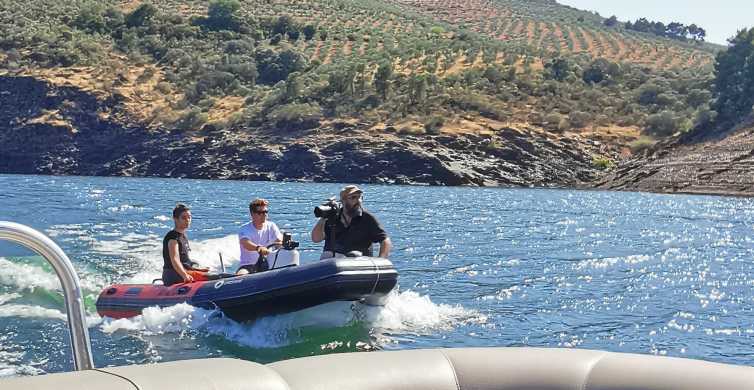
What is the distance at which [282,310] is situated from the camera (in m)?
10.2

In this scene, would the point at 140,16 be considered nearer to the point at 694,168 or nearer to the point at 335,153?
the point at 335,153

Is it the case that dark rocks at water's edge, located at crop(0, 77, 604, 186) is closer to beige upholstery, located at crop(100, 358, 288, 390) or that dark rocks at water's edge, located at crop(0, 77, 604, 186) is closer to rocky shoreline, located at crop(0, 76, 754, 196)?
rocky shoreline, located at crop(0, 76, 754, 196)

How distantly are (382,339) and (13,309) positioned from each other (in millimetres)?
4232

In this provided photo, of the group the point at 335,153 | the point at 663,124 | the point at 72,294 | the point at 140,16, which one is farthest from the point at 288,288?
the point at 140,16

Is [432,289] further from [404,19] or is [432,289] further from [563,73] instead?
[404,19]

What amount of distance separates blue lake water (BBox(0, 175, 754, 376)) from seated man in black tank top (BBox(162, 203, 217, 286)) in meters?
0.55

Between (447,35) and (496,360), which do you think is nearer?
(496,360)

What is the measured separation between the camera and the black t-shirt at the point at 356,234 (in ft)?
35.6

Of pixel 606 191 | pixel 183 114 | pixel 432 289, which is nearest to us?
pixel 432 289

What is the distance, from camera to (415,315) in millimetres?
11445

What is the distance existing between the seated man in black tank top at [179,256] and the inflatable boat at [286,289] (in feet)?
0.71

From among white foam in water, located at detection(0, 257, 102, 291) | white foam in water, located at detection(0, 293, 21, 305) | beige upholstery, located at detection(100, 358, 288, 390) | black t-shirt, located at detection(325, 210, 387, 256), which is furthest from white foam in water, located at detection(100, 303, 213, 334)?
beige upholstery, located at detection(100, 358, 288, 390)

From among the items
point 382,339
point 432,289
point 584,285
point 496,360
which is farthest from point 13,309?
point 496,360

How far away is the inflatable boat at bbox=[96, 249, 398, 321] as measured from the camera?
1008 cm
